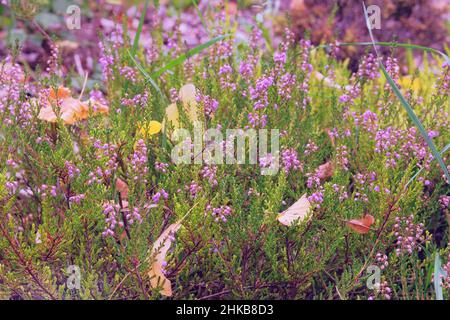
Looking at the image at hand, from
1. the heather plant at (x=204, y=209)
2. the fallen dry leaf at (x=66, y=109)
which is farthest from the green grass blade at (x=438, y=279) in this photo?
the fallen dry leaf at (x=66, y=109)

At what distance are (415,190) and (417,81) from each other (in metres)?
1.97

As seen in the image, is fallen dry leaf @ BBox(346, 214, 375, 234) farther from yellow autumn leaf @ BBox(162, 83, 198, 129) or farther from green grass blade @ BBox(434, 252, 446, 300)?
yellow autumn leaf @ BBox(162, 83, 198, 129)

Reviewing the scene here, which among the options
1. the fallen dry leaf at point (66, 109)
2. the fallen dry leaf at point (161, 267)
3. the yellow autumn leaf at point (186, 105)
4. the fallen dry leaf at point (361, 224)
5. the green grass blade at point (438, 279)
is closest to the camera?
the green grass blade at point (438, 279)

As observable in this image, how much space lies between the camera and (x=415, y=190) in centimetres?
207

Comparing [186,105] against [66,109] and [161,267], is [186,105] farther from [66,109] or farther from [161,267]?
[161,267]

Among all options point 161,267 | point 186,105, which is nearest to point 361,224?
point 161,267

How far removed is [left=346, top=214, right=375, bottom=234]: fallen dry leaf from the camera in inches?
77.6

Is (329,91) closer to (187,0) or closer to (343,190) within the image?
(343,190)

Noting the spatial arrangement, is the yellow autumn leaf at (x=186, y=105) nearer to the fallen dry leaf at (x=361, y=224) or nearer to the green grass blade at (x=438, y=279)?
the fallen dry leaf at (x=361, y=224)

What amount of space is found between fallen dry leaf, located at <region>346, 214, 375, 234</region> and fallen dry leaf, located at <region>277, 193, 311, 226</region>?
0.47 feet

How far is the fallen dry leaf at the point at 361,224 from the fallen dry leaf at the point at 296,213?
0.47ft

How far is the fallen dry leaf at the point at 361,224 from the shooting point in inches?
77.6

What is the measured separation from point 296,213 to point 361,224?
20 cm
